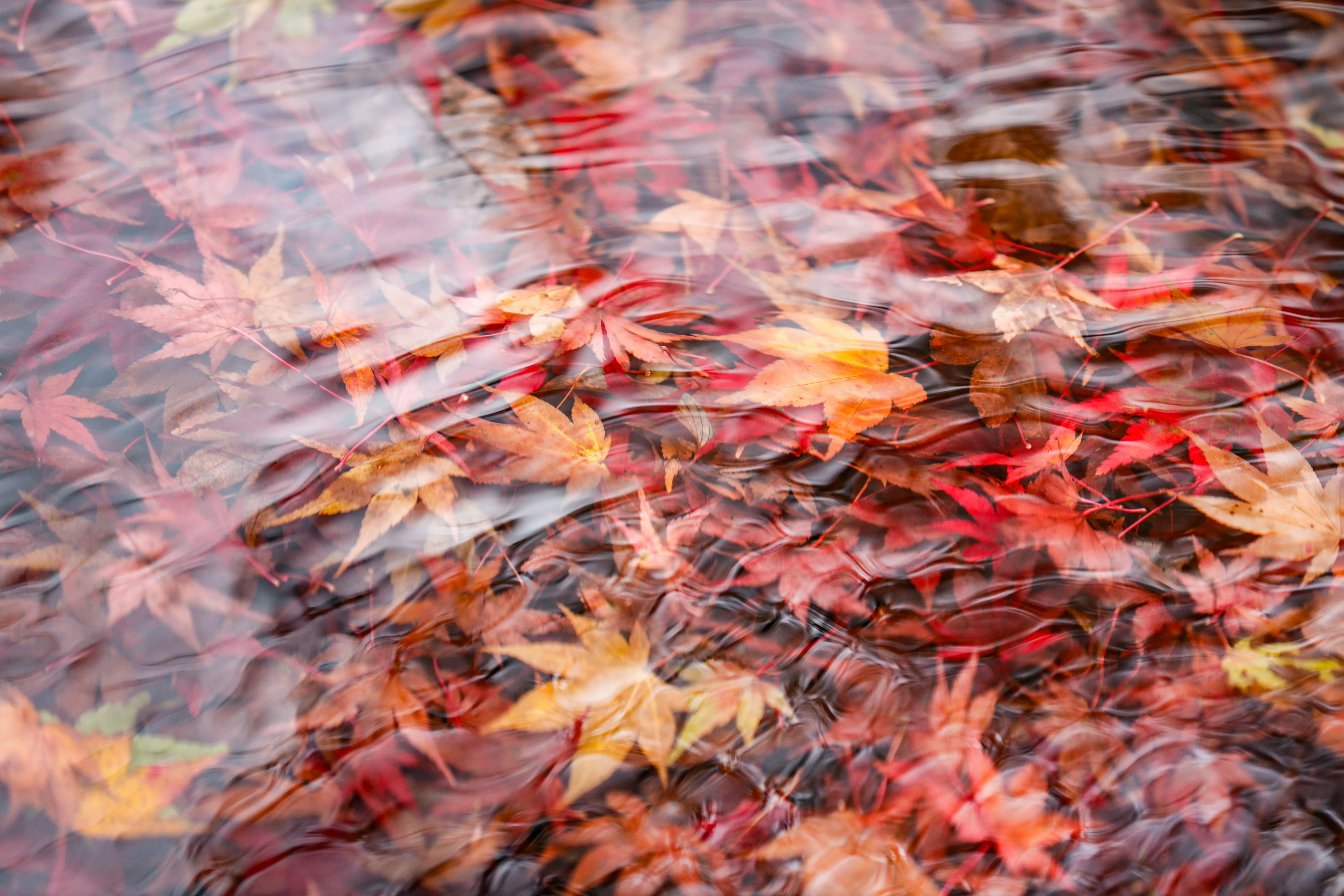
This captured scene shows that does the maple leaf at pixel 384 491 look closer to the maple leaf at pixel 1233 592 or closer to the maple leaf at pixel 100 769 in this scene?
the maple leaf at pixel 100 769

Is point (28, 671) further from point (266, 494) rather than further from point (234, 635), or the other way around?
point (266, 494)

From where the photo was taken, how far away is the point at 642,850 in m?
1.12

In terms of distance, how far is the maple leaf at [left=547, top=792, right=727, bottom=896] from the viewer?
1.10 metres

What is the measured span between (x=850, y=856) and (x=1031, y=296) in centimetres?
124

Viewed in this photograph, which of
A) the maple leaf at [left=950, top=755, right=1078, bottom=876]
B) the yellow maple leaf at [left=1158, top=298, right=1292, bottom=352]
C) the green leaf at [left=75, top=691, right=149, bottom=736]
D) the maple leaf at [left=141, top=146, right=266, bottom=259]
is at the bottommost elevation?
the maple leaf at [left=950, top=755, right=1078, bottom=876]

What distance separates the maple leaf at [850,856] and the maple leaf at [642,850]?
Result: 0.33 ft

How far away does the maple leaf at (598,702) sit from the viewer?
1163mm

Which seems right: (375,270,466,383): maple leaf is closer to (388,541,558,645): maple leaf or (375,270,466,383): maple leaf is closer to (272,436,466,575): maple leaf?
(272,436,466,575): maple leaf

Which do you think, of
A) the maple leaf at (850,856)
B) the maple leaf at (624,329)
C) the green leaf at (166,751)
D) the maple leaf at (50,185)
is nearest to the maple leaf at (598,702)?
the maple leaf at (850,856)

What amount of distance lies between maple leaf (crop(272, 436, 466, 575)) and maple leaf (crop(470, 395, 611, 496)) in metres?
0.09

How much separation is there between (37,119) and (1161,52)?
9.63 ft

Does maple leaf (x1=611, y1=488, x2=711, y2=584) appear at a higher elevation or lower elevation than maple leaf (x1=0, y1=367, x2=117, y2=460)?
lower

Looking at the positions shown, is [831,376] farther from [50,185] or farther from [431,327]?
[50,185]

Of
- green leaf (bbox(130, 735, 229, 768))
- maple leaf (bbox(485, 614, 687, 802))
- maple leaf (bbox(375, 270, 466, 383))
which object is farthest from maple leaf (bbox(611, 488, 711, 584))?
green leaf (bbox(130, 735, 229, 768))
